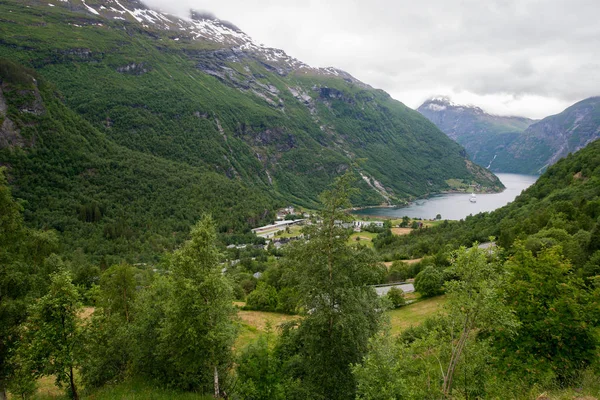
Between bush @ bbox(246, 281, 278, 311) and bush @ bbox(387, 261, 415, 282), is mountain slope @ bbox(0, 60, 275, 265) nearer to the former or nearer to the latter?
bush @ bbox(246, 281, 278, 311)

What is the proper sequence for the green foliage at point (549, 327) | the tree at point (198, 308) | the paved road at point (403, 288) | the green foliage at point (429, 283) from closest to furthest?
the green foliage at point (549, 327)
the tree at point (198, 308)
the green foliage at point (429, 283)
the paved road at point (403, 288)

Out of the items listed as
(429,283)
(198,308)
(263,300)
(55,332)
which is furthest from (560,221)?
(55,332)

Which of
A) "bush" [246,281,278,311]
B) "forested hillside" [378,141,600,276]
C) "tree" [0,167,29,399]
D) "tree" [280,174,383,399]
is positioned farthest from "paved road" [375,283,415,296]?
"tree" [0,167,29,399]

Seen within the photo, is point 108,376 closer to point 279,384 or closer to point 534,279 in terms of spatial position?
point 279,384

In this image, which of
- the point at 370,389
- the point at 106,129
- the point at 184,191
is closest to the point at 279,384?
the point at 370,389

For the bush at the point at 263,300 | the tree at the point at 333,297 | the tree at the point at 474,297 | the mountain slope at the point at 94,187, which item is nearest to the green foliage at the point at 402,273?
the bush at the point at 263,300

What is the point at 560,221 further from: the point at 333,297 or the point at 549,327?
the point at 333,297

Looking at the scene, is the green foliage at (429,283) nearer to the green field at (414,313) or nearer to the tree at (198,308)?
the green field at (414,313)
